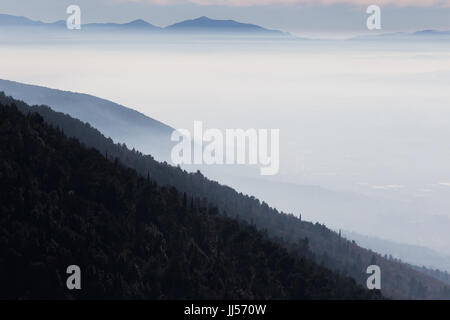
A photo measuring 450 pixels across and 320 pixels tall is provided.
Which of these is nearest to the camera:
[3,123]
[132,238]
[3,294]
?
[3,294]

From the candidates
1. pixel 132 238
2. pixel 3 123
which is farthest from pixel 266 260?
pixel 3 123
